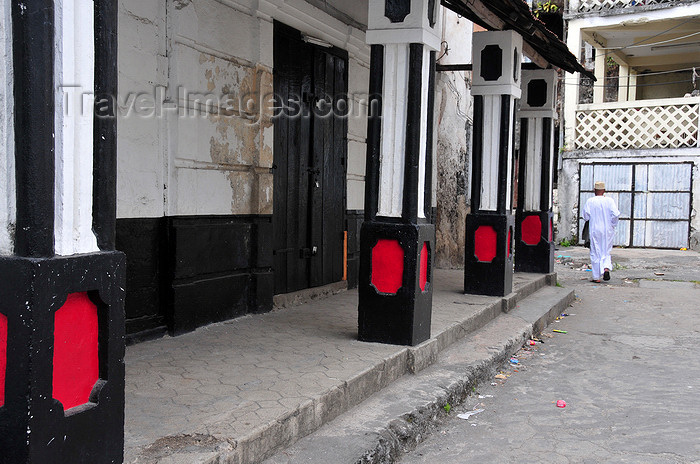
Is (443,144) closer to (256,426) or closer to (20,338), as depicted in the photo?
(256,426)

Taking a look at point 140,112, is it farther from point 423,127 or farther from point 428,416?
point 428,416

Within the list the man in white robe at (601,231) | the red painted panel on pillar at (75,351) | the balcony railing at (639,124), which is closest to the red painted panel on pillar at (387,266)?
the red painted panel on pillar at (75,351)

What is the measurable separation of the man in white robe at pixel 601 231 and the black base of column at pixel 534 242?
5.99ft

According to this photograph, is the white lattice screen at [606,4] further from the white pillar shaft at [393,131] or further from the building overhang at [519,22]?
the white pillar shaft at [393,131]

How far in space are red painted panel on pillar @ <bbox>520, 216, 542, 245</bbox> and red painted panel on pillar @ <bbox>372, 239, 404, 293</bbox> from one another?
229 inches

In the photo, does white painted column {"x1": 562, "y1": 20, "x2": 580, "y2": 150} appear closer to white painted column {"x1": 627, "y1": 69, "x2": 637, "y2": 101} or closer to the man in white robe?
white painted column {"x1": 627, "y1": 69, "x2": 637, "y2": 101}

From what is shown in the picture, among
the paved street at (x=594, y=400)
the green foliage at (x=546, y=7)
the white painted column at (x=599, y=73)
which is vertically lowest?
the paved street at (x=594, y=400)

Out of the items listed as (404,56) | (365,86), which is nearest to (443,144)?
(365,86)

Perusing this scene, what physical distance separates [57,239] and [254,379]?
6.50 ft

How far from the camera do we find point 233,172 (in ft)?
19.3

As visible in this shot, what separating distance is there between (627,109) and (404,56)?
13.9 m

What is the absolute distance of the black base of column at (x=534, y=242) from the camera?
33.3ft

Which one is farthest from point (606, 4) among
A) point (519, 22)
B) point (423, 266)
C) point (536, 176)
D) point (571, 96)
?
point (423, 266)

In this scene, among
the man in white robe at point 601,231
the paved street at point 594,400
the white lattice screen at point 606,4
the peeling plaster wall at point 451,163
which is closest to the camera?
the paved street at point 594,400
